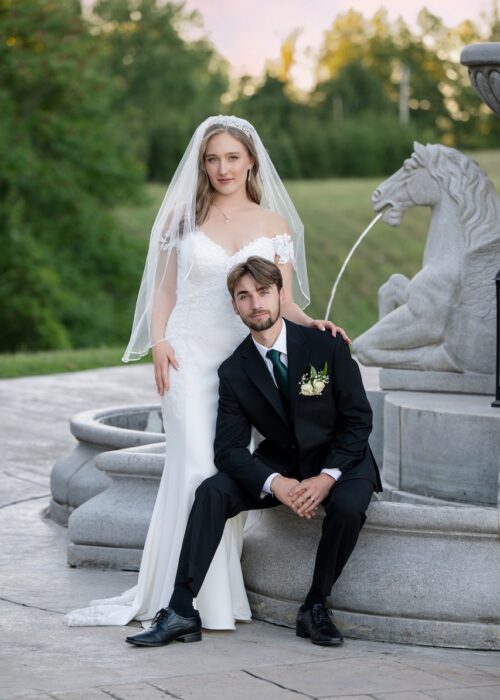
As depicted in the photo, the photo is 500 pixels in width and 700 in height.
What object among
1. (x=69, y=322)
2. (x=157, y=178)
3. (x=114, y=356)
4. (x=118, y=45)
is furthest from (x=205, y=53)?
(x=114, y=356)

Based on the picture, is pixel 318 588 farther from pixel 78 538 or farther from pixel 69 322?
pixel 69 322

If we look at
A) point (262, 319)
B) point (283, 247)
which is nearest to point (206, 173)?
point (283, 247)

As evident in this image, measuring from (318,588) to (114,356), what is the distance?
36.7ft

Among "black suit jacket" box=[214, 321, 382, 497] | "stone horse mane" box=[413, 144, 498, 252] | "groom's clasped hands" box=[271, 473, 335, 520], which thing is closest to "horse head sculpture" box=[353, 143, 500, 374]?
"stone horse mane" box=[413, 144, 498, 252]

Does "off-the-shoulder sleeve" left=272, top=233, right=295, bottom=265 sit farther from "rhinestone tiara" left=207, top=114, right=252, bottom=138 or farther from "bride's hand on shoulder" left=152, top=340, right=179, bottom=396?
"bride's hand on shoulder" left=152, top=340, right=179, bottom=396

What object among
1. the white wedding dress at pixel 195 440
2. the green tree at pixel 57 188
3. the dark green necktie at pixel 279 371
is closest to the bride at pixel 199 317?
the white wedding dress at pixel 195 440

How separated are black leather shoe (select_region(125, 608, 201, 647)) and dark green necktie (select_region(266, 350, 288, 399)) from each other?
0.92 m

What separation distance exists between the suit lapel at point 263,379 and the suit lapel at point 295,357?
0.05 metres

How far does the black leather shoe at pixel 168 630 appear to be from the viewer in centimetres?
475

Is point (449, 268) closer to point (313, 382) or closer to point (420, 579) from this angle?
point (313, 382)

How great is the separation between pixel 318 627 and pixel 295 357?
1.02 metres

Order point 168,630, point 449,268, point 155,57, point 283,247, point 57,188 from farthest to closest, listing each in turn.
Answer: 1. point 155,57
2. point 57,188
3. point 449,268
4. point 283,247
5. point 168,630

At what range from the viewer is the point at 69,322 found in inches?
1035

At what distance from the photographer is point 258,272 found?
4.98m
